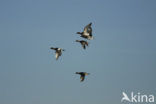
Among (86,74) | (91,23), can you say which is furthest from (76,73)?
(91,23)

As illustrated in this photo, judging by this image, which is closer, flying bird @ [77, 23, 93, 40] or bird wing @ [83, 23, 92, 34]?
flying bird @ [77, 23, 93, 40]

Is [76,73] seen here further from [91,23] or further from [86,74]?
[91,23]

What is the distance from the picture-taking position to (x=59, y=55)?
16900cm

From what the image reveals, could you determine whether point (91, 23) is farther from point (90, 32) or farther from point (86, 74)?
point (86, 74)

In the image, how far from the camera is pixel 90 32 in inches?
6599

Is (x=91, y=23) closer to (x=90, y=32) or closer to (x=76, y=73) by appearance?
(x=90, y=32)

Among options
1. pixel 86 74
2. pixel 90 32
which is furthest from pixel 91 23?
pixel 86 74

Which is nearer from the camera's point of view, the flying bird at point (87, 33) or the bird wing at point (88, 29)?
the flying bird at point (87, 33)

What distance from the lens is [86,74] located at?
175000 millimetres

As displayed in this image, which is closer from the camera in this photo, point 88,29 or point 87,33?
point 87,33

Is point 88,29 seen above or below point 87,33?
above

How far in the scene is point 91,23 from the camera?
168m

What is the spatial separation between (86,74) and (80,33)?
9.54 meters

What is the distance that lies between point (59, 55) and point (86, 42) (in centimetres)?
585
